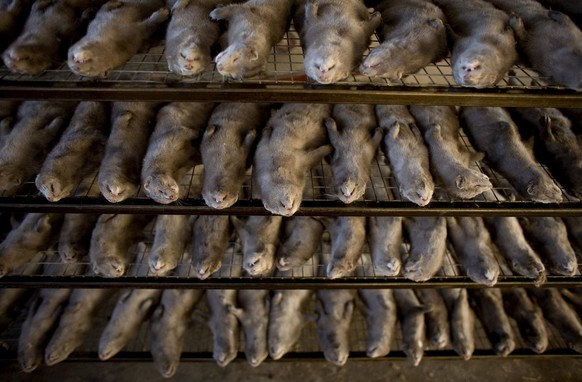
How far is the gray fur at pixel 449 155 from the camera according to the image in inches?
71.2

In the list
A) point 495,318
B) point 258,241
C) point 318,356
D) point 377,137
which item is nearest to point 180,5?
point 377,137

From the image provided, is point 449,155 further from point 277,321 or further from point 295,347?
point 295,347

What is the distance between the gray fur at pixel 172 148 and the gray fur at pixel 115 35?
1.02 ft

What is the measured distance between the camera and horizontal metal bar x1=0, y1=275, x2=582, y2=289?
2209 mm

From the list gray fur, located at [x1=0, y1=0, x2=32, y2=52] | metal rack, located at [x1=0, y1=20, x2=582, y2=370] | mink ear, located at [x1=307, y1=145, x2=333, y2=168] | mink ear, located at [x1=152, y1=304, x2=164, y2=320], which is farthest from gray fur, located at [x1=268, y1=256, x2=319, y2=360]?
gray fur, located at [x1=0, y1=0, x2=32, y2=52]

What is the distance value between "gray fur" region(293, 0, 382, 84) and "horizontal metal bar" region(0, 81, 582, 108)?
0.32 feet

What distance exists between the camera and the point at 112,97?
1.55 m

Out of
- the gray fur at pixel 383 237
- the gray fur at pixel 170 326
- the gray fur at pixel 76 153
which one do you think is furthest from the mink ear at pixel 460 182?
the gray fur at pixel 170 326

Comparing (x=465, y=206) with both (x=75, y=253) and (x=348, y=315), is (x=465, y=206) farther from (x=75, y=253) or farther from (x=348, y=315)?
(x=75, y=253)

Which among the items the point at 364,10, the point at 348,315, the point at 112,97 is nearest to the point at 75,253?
the point at 112,97

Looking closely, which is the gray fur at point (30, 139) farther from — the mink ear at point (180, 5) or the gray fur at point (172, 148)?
the mink ear at point (180, 5)

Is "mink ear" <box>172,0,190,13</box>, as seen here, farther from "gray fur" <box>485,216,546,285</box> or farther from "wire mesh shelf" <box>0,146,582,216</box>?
"gray fur" <box>485,216,546,285</box>

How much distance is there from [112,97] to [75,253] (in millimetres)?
1071

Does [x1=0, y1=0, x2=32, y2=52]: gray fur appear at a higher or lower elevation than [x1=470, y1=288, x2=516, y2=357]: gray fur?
higher
